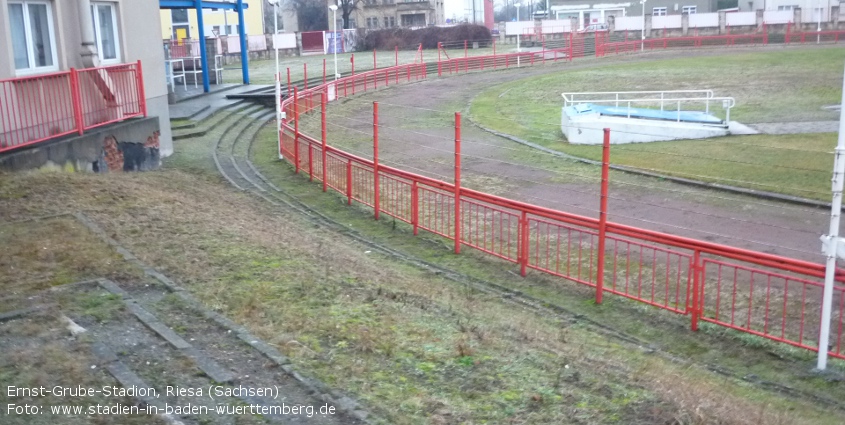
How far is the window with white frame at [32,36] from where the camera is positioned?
12617mm

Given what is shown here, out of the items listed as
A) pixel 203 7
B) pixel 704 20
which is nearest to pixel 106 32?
pixel 203 7

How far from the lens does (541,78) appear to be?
34.6 metres

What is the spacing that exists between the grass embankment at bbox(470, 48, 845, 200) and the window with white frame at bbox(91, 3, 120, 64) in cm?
861

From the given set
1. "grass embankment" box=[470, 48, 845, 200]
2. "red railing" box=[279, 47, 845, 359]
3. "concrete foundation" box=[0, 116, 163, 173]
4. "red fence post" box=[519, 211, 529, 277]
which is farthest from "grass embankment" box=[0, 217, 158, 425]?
"grass embankment" box=[470, 48, 845, 200]

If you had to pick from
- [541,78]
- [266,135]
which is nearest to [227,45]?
[541,78]

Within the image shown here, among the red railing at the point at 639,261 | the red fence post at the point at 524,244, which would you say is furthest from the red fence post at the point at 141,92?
the red fence post at the point at 524,244

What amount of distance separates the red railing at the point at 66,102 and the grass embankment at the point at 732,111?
26.5 ft

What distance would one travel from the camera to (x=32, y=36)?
13078 millimetres

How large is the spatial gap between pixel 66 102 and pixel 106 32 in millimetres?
3105

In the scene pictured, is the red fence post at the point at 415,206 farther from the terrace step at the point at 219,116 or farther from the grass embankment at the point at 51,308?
the terrace step at the point at 219,116

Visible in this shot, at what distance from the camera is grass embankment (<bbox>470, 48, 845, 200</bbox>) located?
48.5 feet

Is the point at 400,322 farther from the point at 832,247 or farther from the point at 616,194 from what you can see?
the point at 616,194

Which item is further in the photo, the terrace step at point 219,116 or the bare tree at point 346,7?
the bare tree at point 346,7

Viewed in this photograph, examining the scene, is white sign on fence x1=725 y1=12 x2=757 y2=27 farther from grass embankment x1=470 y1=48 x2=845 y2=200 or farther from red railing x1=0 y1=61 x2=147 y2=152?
red railing x1=0 y1=61 x2=147 y2=152
